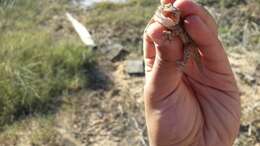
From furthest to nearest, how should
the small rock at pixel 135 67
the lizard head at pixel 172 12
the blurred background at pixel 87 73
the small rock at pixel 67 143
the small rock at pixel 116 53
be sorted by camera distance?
the small rock at pixel 116 53 → the small rock at pixel 135 67 → the blurred background at pixel 87 73 → the small rock at pixel 67 143 → the lizard head at pixel 172 12

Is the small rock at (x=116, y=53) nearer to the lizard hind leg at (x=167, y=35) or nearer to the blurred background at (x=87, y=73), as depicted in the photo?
the blurred background at (x=87, y=73)

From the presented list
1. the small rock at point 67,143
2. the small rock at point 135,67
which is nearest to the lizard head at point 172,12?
the small rock at point 67,143

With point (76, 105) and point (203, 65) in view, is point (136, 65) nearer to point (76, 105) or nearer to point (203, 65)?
point (76, 105)

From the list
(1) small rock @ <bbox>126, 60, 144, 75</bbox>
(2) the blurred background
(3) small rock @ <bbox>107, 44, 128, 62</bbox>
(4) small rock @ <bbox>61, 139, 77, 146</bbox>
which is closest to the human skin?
(2) the blurred background

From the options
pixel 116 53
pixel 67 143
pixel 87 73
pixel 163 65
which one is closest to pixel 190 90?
pixel 163 65

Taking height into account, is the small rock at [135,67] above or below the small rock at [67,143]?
above

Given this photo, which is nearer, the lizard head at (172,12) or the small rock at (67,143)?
the lizard head at (172,12)

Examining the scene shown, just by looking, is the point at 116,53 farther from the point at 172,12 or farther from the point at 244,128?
the point at 172,12

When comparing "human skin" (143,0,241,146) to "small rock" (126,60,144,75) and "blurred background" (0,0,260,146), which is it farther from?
"small rock" (126,60,144,75)
